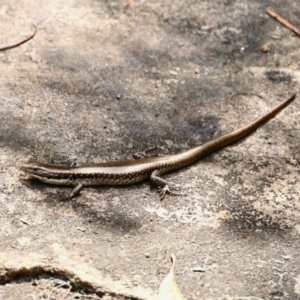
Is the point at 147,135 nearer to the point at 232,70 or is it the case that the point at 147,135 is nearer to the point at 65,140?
the point at 65,140

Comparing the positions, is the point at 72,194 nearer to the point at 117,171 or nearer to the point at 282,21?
the point at 117,171

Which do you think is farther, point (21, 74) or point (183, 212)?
point (21, 74)

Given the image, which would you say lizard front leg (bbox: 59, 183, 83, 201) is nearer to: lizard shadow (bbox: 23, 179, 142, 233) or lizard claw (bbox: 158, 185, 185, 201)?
lizard shadow (bbox: 23, 179, 142, 233)

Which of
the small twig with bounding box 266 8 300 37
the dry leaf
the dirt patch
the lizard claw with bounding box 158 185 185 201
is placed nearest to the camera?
the dry leaf

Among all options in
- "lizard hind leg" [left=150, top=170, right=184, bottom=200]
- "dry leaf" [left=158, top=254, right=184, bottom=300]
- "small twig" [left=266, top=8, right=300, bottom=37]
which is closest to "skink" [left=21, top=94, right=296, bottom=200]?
"lizard hind leg" [left=150, top=170, right=184, bottom=200]

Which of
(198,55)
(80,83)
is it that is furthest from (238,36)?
(80,83)

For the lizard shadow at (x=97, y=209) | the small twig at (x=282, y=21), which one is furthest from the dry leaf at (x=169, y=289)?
the small twig at (x=282, y=21)
